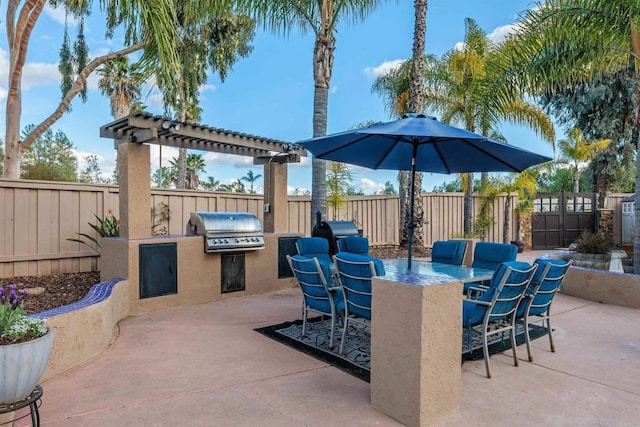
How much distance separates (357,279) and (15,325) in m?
2.29

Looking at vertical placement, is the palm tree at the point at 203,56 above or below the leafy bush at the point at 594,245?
above

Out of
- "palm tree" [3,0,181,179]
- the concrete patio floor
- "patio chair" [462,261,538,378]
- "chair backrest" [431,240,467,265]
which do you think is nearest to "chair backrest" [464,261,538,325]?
"patio chair" [462,261,538,378]

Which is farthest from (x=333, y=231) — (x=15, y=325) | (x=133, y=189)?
(x=15, y=325)

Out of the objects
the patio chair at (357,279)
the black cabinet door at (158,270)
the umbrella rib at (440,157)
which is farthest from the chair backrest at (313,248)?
the umbrella rib at (440,157)

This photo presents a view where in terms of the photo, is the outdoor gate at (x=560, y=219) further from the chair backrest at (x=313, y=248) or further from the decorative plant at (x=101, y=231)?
the decorative plant at (x=101, y=231)

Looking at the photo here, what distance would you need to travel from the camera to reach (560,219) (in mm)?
13438

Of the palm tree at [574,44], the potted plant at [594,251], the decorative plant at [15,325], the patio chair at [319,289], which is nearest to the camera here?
the decorative plant at [15,325]

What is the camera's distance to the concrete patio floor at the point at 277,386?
8.13 ft

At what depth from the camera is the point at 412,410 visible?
2361mm

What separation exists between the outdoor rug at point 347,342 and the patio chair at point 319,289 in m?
0.15

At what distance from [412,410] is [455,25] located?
37.1ft

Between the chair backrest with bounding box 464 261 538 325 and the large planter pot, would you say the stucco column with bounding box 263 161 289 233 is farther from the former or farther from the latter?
the large planter pot

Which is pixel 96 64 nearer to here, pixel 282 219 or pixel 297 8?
pixel 297 8

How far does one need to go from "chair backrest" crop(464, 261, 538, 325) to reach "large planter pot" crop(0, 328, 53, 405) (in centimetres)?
292
